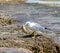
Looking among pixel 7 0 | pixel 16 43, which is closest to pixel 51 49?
pixel 16 43

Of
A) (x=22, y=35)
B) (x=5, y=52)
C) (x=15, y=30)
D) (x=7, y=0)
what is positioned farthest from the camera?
(x=7, y=0)

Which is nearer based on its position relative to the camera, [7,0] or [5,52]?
[5,52]

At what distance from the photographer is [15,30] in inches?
361

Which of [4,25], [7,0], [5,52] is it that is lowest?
[7,0]

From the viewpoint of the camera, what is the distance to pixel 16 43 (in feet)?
21.3

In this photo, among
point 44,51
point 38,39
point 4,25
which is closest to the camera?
point 44,51

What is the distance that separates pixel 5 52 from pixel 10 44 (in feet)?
3.92

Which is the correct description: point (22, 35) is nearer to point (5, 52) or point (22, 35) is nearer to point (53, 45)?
point (53, 45)

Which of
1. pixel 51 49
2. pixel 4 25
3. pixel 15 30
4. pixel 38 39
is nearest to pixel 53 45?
pixel 51 49

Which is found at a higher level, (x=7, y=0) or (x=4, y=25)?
(x=4, y=25)

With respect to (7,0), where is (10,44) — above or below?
above

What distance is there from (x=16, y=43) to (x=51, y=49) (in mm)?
808

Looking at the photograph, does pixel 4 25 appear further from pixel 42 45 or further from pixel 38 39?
pixel 42 45

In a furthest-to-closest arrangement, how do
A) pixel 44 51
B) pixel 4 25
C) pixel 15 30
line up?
pixel 4 25 → pixel 15 30 → pixel 44 51
